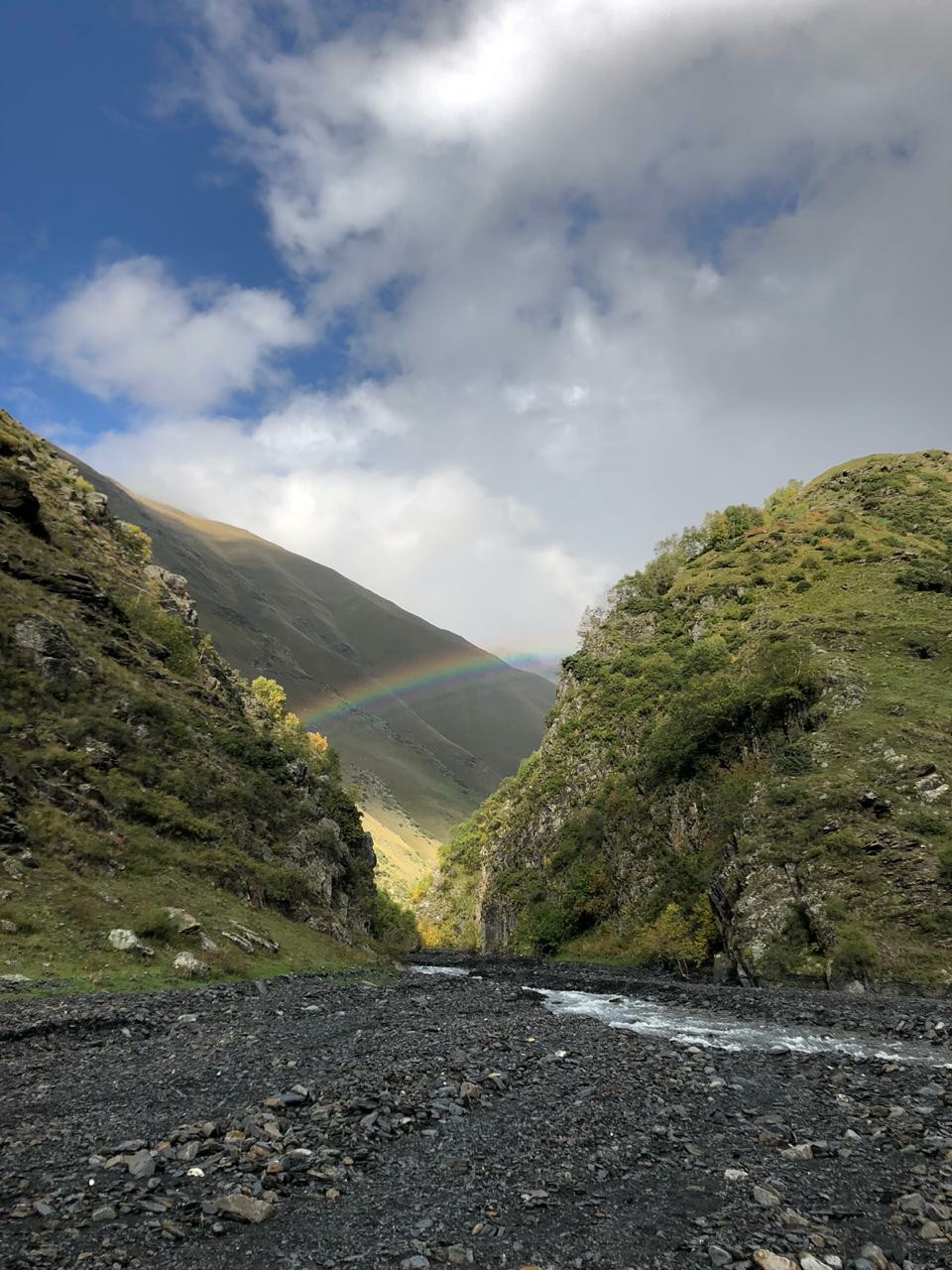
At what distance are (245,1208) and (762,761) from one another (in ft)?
187

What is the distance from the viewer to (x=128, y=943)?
2552cm

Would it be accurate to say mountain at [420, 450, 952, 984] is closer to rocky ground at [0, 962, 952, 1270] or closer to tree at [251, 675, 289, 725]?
rocky ground at [0, 962, 952, 1270]

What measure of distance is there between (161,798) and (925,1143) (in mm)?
39527

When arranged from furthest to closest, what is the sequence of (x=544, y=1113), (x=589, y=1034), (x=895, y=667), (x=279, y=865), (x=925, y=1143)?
(x=895, y=667) → (x=279, y=865) → (x=589, y=1034) → (x=544, y=1113) → (x=925, y=1143)

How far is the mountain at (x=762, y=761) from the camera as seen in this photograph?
39969mm

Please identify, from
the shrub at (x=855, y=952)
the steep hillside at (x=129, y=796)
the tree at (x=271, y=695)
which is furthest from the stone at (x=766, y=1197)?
the tree at (x=271, y=695)

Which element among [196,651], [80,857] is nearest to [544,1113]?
[80,857]

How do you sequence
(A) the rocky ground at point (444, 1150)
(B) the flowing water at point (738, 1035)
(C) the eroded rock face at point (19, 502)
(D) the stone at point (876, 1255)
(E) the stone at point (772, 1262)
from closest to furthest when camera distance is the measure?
(E) the stone at point (772, 1262)
(D) the stone at point (876, 1255)
(A) the rocky ground at point (444, 1150)
(B) the flowing water at point (738, 1035)
(C) the eroded rock face at point (19, 502)

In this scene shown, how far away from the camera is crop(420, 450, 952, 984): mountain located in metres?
40.0

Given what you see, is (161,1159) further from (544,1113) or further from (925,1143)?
(925,1143)

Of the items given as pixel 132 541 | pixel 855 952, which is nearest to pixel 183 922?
pixel 855 952

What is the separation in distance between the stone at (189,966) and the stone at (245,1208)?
20.7 m

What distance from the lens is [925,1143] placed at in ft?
34.8

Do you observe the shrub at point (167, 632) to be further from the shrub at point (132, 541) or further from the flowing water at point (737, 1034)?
the flowing water at point (737, 1034)
